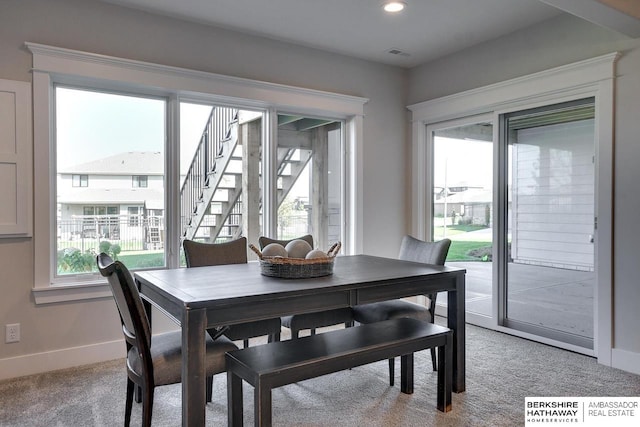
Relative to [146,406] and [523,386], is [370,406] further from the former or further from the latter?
[146,406]

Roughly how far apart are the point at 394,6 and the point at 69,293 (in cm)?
313

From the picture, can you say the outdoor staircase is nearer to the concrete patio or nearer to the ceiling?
the ceiling

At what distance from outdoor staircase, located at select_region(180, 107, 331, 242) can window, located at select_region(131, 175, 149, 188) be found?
0.30 meters

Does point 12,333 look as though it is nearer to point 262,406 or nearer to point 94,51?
point 94,51

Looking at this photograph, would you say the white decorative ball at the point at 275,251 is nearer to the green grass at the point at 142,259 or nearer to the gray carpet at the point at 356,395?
the gray carpet at the point at 356,395

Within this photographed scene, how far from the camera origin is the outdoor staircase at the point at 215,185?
3844mm

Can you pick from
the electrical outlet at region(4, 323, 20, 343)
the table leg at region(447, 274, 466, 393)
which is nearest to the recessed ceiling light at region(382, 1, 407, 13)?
the table leg at region(447, 274, 466, 393)

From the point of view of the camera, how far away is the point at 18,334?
3.05 meters

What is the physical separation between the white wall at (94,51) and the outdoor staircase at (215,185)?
50 cm

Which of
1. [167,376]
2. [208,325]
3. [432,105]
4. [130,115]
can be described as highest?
[432,105]

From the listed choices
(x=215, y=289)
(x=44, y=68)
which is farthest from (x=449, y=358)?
(x=44, y=68)

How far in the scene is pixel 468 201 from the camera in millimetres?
4492

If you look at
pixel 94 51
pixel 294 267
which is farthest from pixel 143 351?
pixel 94 51

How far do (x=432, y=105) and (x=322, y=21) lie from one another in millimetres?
1570
